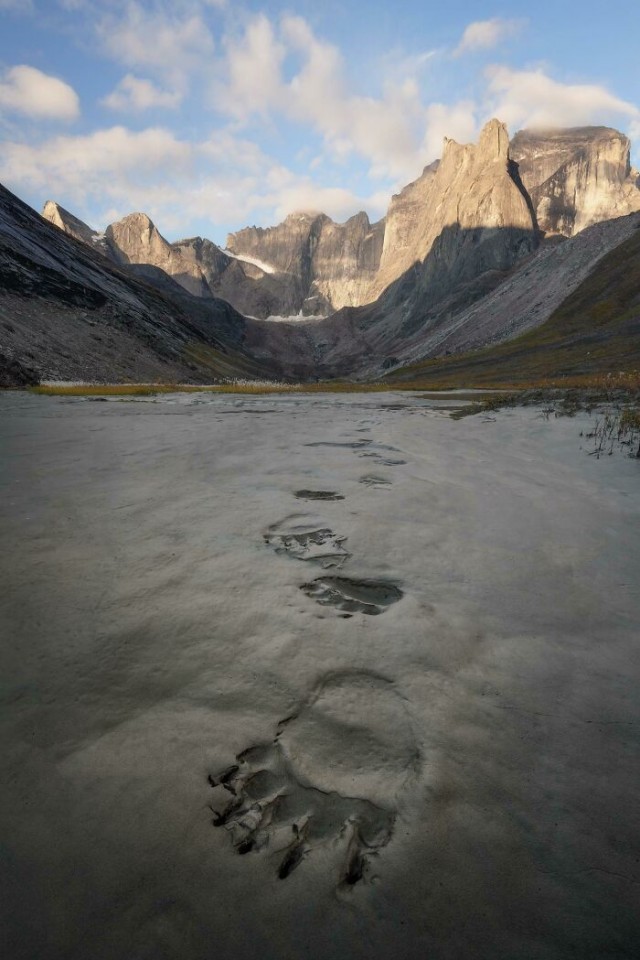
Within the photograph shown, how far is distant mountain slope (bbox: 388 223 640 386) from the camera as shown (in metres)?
46.7

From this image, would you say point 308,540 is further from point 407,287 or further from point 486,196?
point 407,287

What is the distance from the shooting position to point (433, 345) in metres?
103

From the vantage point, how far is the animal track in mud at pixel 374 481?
692 cm

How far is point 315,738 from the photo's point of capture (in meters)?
2.37

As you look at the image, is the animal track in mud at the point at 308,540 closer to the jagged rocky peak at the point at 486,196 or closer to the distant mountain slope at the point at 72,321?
the distant mountain slope at the point at 72,321

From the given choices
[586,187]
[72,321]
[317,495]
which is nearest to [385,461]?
[317,495]

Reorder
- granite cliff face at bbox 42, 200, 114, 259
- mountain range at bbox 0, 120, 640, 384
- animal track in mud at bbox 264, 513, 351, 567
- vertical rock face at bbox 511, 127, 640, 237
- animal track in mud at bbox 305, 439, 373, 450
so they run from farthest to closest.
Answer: granite cliff face at bbox 42, 200, 114, 259
vertical rock face at bbox 511, 127, 640, 237
mountain range at bbox 0, 120, 640, 384
animal track in mud at bbox 305, 439, 373, 450
animal track in mud at bbox 264, 513, 351, 567

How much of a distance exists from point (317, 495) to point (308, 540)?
61.8 inches

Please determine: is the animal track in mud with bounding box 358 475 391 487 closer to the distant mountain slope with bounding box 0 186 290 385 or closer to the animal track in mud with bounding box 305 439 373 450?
the animal track in mud with bounding box 305 439 373 450

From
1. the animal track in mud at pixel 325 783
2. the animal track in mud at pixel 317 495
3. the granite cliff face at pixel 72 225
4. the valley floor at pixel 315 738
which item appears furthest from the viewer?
the granite cliff face at pixel 72 225

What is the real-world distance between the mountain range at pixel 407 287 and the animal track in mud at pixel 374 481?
3359 cm

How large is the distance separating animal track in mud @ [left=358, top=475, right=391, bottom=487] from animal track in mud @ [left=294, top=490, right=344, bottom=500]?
2.37 feet

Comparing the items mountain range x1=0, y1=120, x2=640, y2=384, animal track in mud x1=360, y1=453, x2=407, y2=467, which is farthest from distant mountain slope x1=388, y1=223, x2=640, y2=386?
animal track in mud x1=360, y1=453, x2=407, y2=467

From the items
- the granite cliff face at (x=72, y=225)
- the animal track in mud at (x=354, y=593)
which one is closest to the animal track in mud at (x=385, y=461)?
the animal track in mud at (x=354, y=593)
